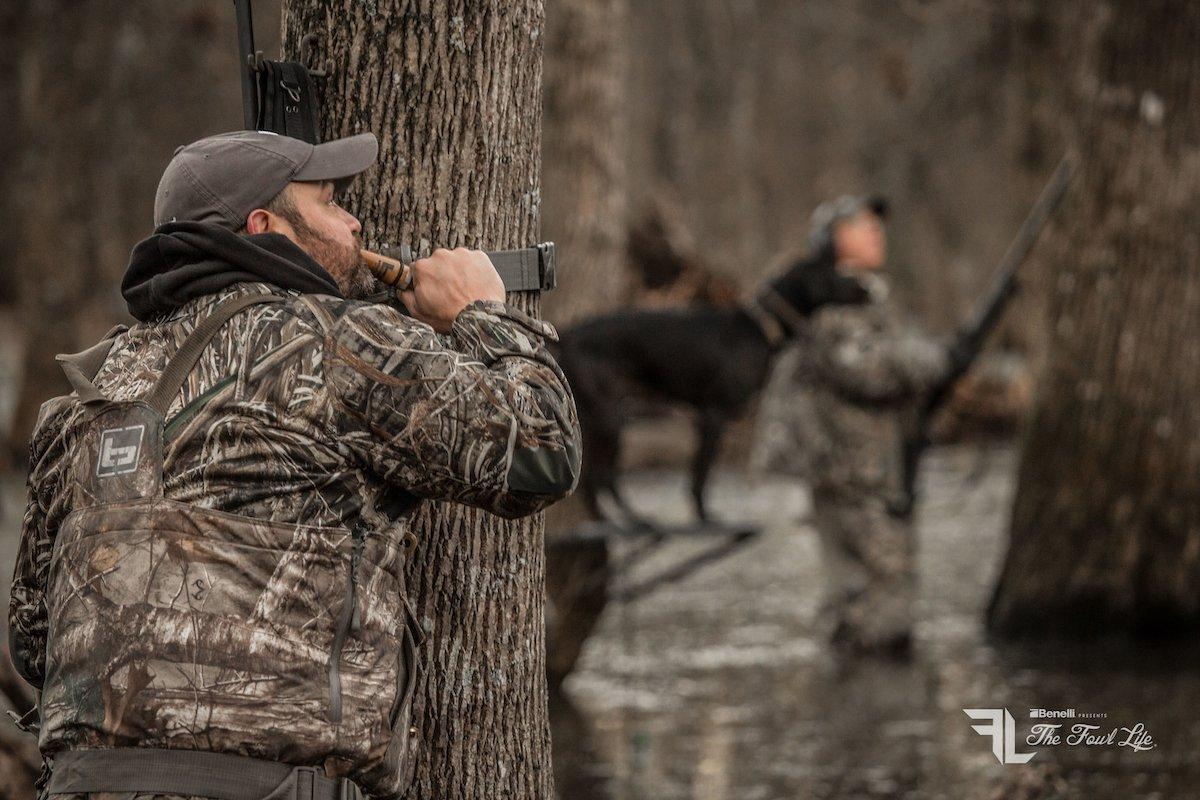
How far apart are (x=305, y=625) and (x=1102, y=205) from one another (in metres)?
6.36

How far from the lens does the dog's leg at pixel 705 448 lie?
7.31 meters

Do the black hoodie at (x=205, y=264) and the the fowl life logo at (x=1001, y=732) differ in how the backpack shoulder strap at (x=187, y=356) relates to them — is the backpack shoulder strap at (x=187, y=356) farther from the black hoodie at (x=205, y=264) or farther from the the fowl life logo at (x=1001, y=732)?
the the fowl life logo at (x=1001, y=732)

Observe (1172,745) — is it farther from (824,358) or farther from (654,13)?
(654,13)

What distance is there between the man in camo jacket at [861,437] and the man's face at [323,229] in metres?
5.25

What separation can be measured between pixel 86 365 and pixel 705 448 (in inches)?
178

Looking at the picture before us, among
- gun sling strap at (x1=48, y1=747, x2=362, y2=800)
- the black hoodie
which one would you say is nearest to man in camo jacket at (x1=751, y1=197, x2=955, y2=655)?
the black hoodie

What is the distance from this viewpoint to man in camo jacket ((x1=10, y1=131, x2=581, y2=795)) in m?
2.77

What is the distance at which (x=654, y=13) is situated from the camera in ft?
76.4

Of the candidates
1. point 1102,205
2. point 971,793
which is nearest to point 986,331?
point 1102,205

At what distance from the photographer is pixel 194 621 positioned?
2.71 metres

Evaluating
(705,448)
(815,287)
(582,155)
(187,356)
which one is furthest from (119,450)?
(582,155)

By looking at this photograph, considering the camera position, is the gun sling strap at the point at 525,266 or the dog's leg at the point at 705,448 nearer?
the gun sling strap at the point at 525,266

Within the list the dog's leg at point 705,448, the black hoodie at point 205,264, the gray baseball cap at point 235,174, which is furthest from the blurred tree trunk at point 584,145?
the black hoodie at point 205,264

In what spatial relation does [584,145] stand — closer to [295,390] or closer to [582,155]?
[582,155]
